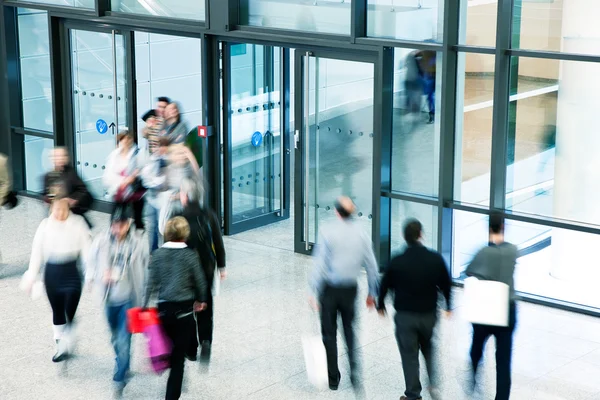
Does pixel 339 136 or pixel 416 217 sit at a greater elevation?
pixel 339 136

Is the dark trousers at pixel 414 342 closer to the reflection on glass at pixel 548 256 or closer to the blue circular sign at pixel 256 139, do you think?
the reflection on glass at pixel 548 256

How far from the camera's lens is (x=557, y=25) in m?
9.61

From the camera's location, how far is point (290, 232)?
502 inches

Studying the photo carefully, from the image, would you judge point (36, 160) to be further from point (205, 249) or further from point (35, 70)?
point (205, 249)


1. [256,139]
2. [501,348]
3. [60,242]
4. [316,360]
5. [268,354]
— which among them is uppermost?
[256,139]

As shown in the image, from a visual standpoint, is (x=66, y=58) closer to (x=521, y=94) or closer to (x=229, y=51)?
(x=229, y=51)

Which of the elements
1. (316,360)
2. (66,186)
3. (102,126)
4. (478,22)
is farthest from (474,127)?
(102,126)

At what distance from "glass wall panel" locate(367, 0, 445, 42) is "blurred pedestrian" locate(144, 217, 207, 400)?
4202 mm

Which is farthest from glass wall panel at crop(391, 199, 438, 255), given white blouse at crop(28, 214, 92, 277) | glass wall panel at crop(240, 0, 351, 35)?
white blouse at crop(28, 214, 92, 277)

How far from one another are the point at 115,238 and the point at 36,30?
7060 millimetres

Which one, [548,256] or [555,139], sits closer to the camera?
[555,139]

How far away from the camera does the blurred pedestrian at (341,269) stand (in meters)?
7.56

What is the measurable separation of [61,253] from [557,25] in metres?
5.12

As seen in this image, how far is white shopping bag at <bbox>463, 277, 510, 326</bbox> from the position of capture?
715 centimetres
